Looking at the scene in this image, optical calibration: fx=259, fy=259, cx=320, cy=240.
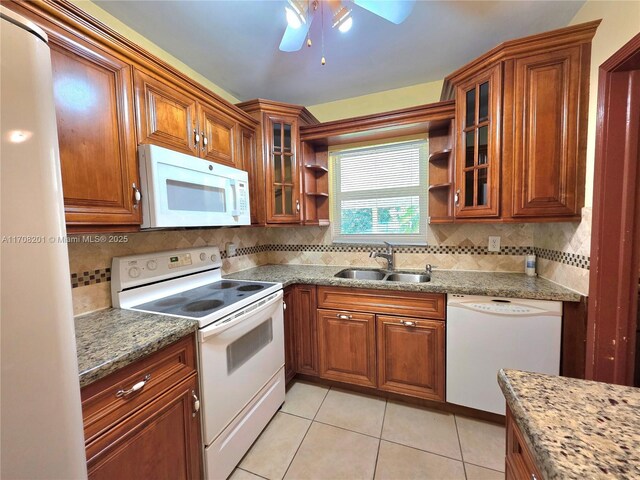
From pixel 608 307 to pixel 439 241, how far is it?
3.66ft

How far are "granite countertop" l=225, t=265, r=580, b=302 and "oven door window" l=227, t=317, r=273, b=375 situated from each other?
36 cm

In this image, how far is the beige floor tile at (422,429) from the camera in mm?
1522

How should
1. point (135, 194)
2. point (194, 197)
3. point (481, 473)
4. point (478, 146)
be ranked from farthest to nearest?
point (478, 146) → point (194, 197) → point (481, 473) → point (135, 194)

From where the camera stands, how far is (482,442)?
1546mm

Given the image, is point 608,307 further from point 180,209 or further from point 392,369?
point 180,209

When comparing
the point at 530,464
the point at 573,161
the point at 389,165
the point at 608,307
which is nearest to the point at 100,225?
the point at 530,464

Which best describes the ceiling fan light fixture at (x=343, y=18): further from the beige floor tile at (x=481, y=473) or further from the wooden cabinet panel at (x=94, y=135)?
the beige floor tile at (x=481, y=473)

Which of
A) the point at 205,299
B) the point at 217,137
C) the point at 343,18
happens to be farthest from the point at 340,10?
the point at 205,299

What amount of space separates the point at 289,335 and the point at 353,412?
2.27ft

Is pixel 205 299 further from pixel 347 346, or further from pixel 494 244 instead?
pixel 494 244

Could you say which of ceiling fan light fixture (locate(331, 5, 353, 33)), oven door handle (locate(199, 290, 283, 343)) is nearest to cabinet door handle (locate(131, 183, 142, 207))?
oven door handle (locate(199, 290, 283, 343))

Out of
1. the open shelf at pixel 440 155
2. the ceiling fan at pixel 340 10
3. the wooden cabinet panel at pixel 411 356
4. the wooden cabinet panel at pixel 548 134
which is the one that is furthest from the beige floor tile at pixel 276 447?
A: the ceiling fan at pixel 340 10

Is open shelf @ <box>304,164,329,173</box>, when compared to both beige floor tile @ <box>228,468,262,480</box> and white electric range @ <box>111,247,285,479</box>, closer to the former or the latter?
white electric range @ <box>111,247,285,479</box>

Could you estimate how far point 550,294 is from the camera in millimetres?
1465
